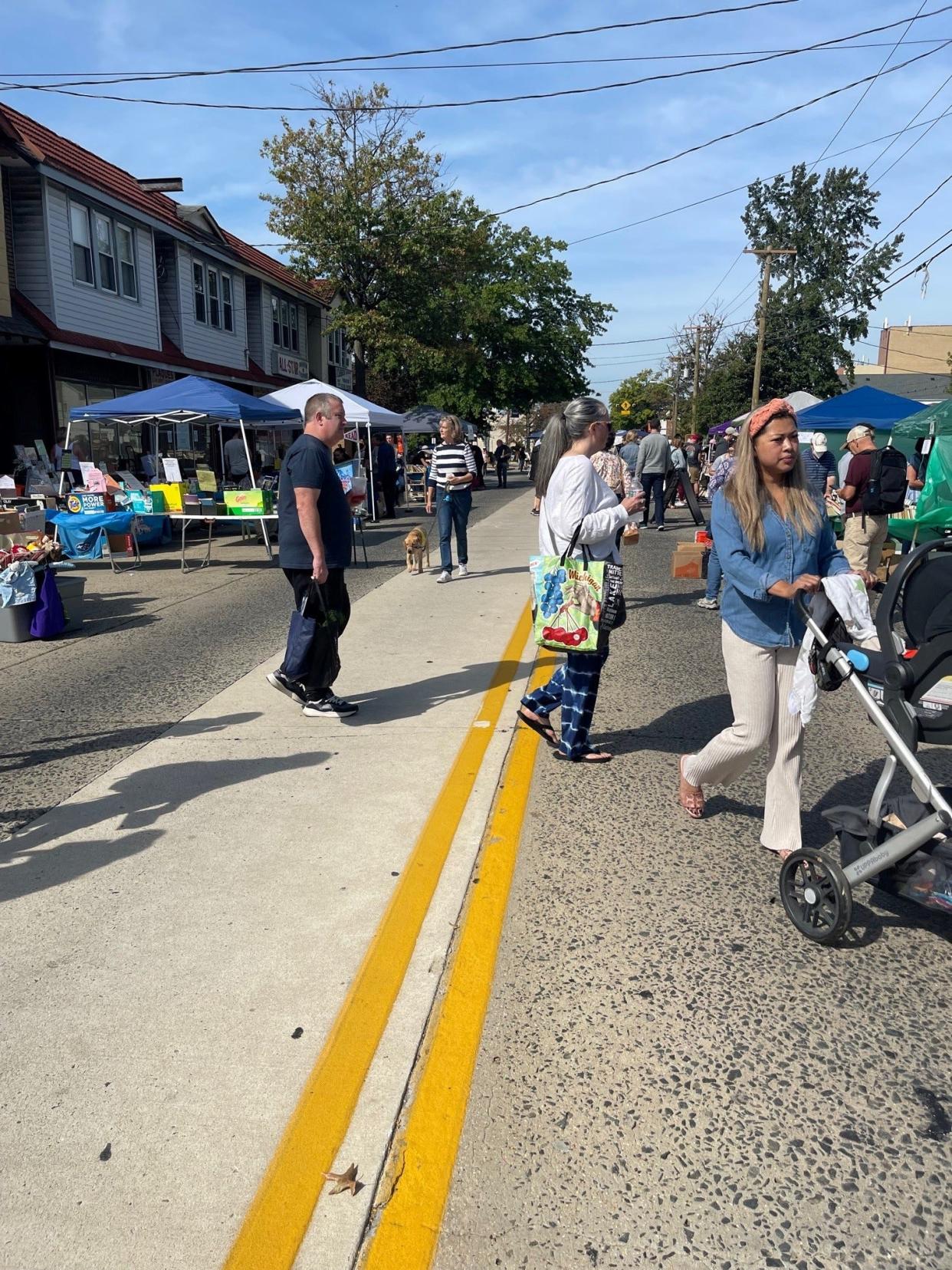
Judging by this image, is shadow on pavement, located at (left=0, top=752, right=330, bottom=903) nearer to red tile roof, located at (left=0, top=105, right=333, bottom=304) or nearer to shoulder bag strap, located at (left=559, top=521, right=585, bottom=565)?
shoulder bag strap, located at (left=559, top=521, right=585, bottom=565)

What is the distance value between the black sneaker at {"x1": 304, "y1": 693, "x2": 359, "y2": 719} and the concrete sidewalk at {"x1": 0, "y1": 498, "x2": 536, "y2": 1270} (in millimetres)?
84

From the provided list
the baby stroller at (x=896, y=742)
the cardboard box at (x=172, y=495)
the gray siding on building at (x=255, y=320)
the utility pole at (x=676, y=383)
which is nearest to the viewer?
the baby stroller at (x=896, y=742)

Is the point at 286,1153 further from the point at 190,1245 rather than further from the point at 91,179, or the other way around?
the point at 91,179

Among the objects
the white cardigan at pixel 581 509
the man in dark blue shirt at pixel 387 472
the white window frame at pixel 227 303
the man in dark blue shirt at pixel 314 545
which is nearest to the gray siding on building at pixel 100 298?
the white window frame at pixel 227 303

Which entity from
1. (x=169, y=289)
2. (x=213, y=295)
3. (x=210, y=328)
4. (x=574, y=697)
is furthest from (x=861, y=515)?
(x=213, y=295)

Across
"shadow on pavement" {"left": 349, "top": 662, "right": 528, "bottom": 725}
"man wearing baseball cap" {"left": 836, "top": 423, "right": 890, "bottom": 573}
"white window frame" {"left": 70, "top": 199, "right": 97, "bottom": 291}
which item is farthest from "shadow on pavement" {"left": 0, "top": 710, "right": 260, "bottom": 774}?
"white window frame" {"left": 70, "top": 199, "right": 97, "bottom": 291}

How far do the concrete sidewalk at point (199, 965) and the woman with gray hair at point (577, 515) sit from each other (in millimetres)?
479

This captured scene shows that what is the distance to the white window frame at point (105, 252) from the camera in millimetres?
20078

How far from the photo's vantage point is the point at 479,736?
5613 mm

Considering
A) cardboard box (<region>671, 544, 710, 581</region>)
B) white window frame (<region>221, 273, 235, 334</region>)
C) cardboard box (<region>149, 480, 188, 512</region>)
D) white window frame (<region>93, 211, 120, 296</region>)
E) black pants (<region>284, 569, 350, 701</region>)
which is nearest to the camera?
black pants (<region>284, 569, 350, 701</region>)

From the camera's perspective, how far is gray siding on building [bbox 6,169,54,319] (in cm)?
1798

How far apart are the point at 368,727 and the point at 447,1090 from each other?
3.35 meters

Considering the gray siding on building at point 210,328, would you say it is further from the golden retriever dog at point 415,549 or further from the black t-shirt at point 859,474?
the black t-shirt at point 859,474

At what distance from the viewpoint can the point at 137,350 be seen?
21.1m
